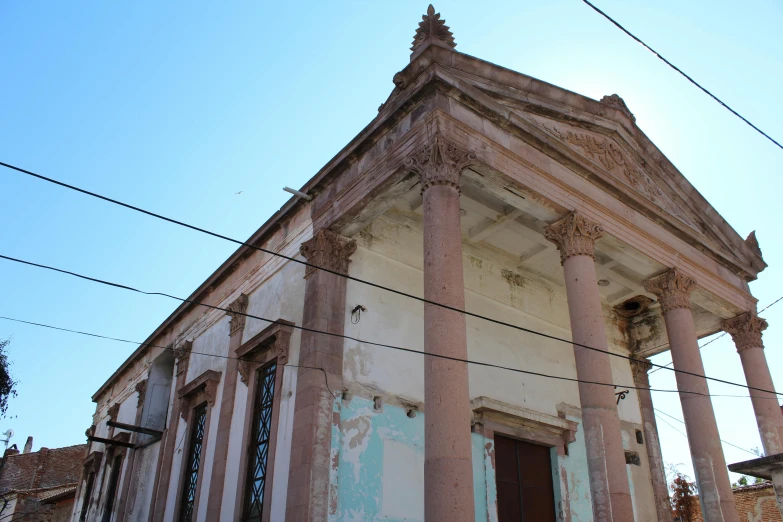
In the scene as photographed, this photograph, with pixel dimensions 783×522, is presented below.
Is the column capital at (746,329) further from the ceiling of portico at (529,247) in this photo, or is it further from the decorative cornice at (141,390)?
the decorative cornice at (141,390)

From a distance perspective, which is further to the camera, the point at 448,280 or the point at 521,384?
the point at 521,384

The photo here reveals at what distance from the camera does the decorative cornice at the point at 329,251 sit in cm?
1346

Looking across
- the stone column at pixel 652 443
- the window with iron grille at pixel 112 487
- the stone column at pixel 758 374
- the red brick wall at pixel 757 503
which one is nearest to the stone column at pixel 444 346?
the stone column at pixel 652 443

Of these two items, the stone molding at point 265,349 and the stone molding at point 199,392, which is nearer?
the stone molding at point 265,349

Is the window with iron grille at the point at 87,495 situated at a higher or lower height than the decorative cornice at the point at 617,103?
lower

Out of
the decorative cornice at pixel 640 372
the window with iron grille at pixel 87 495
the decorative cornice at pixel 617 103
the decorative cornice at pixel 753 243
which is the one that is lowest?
the window with iron grille at pixel 87 495

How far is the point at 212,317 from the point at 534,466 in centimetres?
937

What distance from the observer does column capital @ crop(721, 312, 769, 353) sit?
15.8 m

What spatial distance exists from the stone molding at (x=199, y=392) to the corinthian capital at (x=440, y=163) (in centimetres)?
827

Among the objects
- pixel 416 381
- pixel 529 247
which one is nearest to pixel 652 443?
pixel 529 247

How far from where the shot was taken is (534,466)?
14688mm

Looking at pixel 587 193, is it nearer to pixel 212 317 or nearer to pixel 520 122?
pixel 520 122

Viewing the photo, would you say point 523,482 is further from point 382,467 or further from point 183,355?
point 183,355

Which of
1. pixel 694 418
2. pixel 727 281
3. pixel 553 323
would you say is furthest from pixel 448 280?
pixel 727 281
